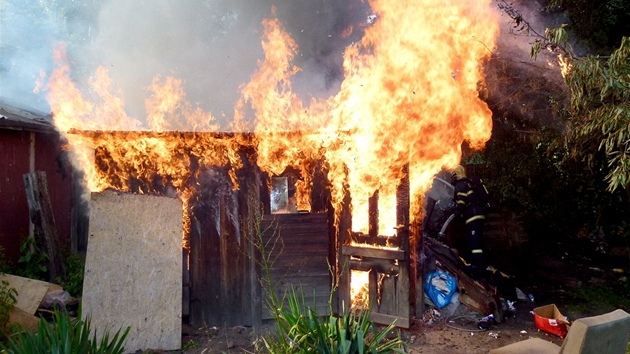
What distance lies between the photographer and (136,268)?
6.35 meters

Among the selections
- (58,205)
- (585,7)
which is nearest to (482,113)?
(585,7)

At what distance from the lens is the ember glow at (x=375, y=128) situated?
6.80 meters

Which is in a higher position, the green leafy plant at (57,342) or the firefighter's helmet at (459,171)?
the firefighter's helmet at (459,171)

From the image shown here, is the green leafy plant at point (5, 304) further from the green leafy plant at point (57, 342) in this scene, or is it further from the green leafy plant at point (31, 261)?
the green leafy plant at point (57, 342)

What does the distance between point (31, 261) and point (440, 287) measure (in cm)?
692

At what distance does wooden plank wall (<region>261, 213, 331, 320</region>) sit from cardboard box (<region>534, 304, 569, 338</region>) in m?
3.12

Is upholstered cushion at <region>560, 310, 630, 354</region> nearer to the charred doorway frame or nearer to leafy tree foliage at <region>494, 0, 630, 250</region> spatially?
leafy tree foliage at <region>494, 0, 630, 250</region>

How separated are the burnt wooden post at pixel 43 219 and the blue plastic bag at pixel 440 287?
6054 millimetres

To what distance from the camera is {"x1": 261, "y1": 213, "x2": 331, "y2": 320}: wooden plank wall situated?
22.8 feet

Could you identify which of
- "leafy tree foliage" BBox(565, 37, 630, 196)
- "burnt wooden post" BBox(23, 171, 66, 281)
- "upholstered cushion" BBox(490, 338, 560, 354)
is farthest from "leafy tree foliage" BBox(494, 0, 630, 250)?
"burnt wooden post" BBox(23, 171, 66, 281)

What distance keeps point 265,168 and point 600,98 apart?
4.38 metres

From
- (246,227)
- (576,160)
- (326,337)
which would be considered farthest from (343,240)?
(576,160)

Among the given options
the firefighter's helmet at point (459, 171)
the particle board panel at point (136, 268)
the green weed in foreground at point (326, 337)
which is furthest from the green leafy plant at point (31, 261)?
the firefighter's helmet at point (459, 171)

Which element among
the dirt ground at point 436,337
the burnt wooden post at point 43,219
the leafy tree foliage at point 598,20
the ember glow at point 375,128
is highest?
the leafy tree foliage at point 598,20
